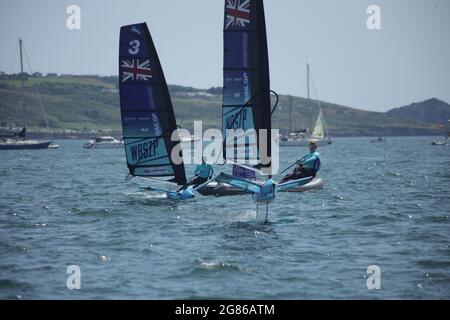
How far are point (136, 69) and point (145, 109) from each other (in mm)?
1559

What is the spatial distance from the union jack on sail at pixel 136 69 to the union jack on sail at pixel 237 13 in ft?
18.0

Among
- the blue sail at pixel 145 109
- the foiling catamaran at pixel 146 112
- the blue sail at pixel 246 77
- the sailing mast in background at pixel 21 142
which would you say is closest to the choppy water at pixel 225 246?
the foiling catamaran at pixel 146 112

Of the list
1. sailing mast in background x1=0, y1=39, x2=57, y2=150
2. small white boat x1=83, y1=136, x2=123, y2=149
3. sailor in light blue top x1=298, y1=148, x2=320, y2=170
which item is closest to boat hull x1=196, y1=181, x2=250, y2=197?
sailor in light blue top x1=298, y1=148, x2=320, y2=170

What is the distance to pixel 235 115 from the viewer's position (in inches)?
920

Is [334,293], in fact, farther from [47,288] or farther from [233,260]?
[47,288]

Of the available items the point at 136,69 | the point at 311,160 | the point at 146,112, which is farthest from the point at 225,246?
the point at 136,69

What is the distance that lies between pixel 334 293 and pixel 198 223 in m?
9.05

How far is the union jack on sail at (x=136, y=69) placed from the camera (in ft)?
90.4

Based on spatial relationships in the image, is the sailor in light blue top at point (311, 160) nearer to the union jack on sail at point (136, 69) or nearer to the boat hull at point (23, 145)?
the union jack on sail at point (136, 69)

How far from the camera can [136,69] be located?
2759 centimetres

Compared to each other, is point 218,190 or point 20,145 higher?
point 218,190

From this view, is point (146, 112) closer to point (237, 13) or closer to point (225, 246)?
point (237, 13)
